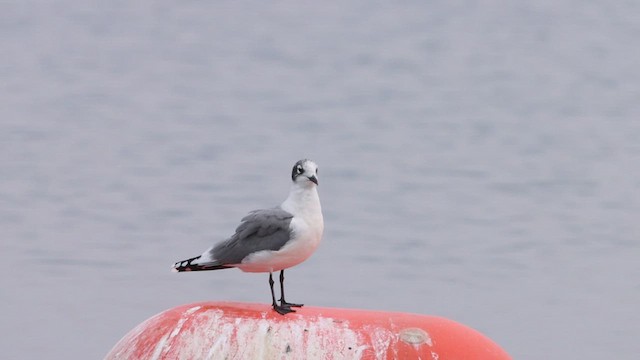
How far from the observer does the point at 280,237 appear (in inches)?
300

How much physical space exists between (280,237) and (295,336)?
1.97 feet

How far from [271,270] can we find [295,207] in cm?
46

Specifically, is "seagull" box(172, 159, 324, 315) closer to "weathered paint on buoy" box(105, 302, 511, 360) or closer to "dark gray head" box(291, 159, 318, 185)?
"dark gray head" box(291, 159, 318, 185)

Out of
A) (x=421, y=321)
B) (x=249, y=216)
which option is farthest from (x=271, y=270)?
(x=421, y=321)

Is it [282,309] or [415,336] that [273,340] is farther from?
[415,336]

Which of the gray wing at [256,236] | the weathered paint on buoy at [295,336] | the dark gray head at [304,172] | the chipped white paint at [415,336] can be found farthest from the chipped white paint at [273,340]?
the dark gray head at [304,172]

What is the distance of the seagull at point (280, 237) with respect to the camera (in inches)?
298

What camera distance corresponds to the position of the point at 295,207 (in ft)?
24.9

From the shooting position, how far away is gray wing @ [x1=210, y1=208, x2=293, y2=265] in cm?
762

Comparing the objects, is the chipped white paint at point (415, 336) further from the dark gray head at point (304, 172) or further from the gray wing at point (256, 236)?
the dark gray head at point (304, 172)

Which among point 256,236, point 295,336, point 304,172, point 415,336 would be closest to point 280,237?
point 256,236

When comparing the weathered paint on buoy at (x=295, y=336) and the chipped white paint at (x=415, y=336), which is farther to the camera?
the chipped white paint at (x=415, y=336)

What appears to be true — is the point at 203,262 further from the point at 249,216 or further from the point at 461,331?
the point at 461,331

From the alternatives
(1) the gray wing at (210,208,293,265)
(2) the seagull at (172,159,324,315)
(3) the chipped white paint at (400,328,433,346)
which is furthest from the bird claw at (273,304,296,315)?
(3) the chipped white paint at (400,328,433,346)
